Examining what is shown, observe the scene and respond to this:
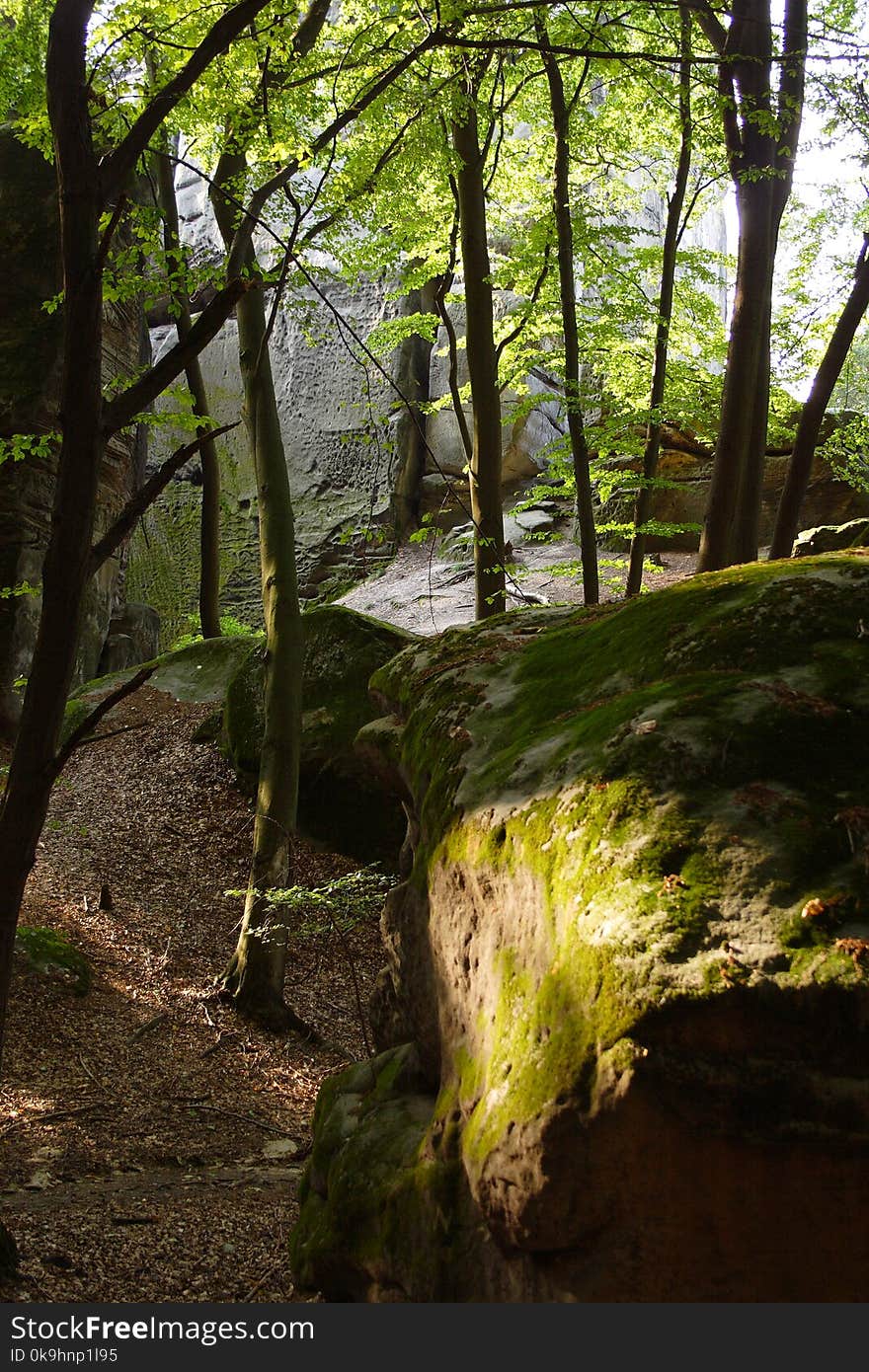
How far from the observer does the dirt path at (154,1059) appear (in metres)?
4.25

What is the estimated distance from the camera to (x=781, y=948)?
232cm

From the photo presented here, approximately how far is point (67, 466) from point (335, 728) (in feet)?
25.1

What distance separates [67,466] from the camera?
3354 mm

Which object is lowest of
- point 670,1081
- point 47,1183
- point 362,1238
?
point 47,1183

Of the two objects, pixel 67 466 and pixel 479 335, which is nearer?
pixel 67 466

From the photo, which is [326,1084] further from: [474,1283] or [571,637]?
[571,637]

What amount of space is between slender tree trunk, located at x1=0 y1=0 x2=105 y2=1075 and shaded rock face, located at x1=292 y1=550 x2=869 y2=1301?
1576 millimetres

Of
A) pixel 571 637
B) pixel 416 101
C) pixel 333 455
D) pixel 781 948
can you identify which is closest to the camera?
pixel 781 948

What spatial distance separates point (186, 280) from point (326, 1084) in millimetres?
4921

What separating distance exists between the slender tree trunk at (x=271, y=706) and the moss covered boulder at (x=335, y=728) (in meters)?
1.52

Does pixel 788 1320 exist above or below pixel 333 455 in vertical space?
below

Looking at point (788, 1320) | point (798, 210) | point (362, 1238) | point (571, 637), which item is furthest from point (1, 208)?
point (788, 1320)

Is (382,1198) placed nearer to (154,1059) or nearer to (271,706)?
(154,1059)

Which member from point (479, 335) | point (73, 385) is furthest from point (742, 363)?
point (73, 385)
